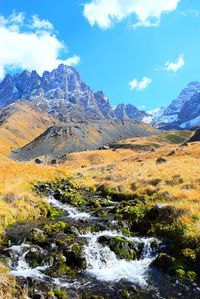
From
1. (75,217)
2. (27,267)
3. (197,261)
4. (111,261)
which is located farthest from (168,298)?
(75,217)

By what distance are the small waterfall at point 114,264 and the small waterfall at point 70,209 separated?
335 inches

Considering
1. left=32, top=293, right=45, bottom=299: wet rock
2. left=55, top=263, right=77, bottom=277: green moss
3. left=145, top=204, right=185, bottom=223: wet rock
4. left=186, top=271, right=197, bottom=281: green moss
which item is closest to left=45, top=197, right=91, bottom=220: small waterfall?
left=145, top=204, right=185, bottom=223: wet rock

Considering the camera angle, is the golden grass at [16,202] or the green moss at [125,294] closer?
the green moss at [125,294]

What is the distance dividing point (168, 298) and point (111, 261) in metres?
6.45

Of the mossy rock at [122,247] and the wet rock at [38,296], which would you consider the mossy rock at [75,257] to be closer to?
the mossy rock at [122,247]

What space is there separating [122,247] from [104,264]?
7.54ft

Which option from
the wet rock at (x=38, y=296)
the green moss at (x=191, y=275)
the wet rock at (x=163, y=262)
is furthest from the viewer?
the wet rock at (x=163, y=262)

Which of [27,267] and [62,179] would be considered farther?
[62,179]

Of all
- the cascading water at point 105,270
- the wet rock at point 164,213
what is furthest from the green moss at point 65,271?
the wet rock at point 164,213

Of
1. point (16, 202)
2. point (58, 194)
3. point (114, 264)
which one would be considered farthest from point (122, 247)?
point (58, 194)

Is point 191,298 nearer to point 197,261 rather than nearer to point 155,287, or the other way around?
point 155,287

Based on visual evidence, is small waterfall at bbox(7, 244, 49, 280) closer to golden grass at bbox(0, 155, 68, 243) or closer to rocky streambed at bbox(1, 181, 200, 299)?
rocky streambed at bbox(1, 181, 200, 299)

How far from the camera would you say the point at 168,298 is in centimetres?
2031

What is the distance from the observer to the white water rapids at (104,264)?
2338 centimetres
